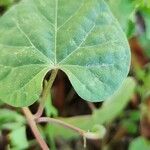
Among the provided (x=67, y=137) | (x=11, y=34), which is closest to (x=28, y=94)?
(x=11, y=34)

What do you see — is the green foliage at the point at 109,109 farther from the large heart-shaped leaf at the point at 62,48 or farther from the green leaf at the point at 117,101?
the large heart-shaped leaf at the point at 62,48

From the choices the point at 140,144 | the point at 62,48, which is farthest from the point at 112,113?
the point at 62,48

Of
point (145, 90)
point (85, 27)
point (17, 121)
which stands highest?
point (85, 27)

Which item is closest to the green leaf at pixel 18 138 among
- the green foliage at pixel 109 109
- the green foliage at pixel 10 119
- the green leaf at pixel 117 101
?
the green foliage at pixel 10 119

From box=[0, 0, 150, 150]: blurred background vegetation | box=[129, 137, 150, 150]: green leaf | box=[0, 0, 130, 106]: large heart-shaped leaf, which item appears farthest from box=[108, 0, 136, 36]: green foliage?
box=[129, 137, 150, 150]: green leaf

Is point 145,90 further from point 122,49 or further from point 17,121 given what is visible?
point 122,49
